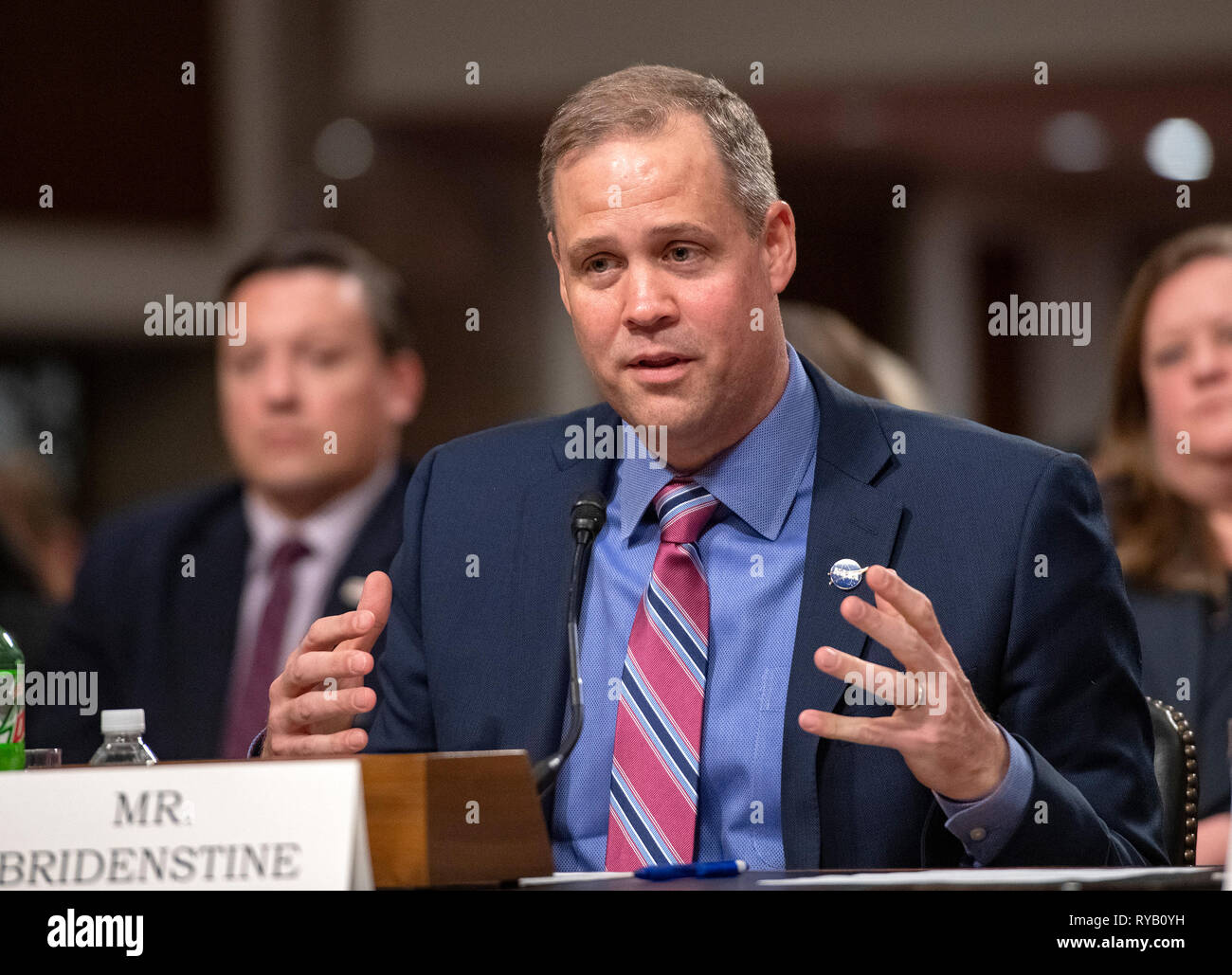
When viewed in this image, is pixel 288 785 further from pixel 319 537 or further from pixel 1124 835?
pixel 319 537

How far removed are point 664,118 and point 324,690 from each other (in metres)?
0.87

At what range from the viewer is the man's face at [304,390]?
12.1 ft

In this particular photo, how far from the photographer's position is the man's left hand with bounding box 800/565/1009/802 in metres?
1.48

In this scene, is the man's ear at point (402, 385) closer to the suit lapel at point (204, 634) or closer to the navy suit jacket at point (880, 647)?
the suit lapel at point (204, 634)

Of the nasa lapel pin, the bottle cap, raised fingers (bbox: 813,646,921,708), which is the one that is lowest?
the bottle cap

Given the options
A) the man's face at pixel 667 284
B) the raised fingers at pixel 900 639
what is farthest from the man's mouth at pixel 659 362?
the raised fingers at pixel 900 639

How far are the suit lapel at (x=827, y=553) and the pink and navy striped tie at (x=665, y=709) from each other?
0.12 m

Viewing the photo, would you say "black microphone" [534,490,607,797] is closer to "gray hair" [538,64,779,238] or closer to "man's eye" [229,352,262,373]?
"gray hair" [538,64,779,238]

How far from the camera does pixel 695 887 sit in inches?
52.7

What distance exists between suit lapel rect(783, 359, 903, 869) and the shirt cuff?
8.0 inches

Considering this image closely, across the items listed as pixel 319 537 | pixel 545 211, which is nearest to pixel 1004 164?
pixel 319 537

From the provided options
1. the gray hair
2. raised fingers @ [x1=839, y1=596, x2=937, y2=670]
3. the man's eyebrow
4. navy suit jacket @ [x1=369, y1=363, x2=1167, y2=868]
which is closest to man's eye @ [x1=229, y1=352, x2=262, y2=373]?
navy suit jacket @ [x1=369, y1=363, x2=1167, y2=868]
